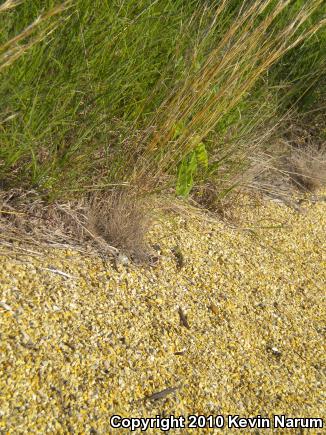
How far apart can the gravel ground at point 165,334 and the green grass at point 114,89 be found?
1.05 ft

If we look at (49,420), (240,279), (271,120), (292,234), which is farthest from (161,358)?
(271,120)

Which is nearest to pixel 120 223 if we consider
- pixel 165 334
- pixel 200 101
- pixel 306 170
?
pixel 165 334

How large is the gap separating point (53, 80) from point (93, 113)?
0.18 m

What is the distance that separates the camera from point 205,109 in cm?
239

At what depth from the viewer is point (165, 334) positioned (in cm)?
212

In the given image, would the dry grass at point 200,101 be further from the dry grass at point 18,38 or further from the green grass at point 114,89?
the dry grass at point 18,38

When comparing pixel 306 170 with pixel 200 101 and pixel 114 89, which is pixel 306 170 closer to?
pixel 200 101

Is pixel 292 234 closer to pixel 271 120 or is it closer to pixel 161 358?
pixel 271 120

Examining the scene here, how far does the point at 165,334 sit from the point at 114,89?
877 millimetres

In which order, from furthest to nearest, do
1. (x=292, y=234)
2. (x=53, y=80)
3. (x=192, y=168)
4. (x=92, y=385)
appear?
(x=292, y=234) < (x=192, y=168) < (x=53, y=80) < (x=92, y=385)

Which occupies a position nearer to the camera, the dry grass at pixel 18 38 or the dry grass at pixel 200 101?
the dry grass at pixel 18 38

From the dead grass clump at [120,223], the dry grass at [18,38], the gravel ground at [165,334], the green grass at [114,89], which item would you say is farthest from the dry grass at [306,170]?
the dry grass at [18,38]

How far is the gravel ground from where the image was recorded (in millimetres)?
1775

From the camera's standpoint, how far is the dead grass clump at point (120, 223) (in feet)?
7.71
